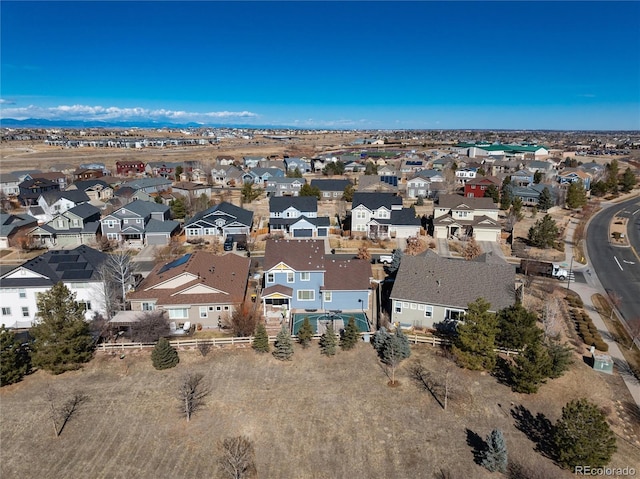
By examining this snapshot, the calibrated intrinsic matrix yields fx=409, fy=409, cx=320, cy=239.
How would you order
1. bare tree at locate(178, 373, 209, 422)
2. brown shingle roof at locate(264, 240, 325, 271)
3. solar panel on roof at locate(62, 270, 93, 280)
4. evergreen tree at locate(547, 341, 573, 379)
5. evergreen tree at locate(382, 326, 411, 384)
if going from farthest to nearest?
1. brown shingle roof at locate(264, 240, 325, 271)
2. solar panel on roof at locate(62, 270, 93, 280)
3. evergreen tree at locate(382, 326, 411, 384)
4. evergreen tree at locate(547, 341, 573, 379)
5. bare tree at locate(178, 373, 209, 422)

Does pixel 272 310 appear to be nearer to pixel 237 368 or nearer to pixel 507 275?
pixel 237 368

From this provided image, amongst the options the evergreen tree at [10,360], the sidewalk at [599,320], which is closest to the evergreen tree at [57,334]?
the evergreen tree at [10,360]

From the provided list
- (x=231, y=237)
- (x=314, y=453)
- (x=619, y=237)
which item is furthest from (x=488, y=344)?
(x=619, y=237)

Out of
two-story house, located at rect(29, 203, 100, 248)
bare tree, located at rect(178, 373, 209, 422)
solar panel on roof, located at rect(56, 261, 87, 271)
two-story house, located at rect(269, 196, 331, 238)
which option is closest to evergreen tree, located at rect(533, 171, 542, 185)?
two-story house, located at rect(269, 196, 331, 238)

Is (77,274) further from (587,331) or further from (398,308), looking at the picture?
(587,331)

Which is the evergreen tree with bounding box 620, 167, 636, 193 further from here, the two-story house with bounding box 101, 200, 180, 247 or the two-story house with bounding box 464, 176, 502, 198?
the two-story house with bounding box 101, 200, 180, 247

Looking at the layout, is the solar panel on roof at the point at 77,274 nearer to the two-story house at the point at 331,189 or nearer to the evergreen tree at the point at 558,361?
the evergreen tree at the point at 558,361

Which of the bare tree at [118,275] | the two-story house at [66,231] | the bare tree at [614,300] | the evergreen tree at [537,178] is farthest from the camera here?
the evergreen tree at [537,178]
